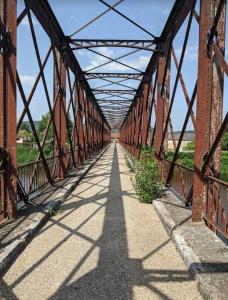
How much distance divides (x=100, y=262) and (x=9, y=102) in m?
3.13

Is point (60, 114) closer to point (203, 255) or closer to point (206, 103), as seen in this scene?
point (206, 103)

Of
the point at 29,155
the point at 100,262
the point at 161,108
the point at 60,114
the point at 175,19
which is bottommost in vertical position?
the point at 29,155

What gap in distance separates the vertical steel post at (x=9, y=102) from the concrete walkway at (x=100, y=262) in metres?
0.79

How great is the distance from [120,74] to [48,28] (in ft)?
23.9

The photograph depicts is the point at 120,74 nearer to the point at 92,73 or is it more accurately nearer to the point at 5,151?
the point at 92,73

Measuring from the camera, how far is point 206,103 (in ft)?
18.7

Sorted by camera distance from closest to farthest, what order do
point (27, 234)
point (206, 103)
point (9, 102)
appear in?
point (27, 234) < point (206, 103) < point (9, 102)

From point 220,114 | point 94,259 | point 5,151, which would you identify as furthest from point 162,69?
point 94,259

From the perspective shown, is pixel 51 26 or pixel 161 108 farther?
pixel 161 108

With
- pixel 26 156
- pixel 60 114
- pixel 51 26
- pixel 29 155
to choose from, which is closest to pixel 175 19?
pixel 51 26

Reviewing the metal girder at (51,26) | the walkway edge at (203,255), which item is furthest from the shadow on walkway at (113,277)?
the metal girder at (51,26)

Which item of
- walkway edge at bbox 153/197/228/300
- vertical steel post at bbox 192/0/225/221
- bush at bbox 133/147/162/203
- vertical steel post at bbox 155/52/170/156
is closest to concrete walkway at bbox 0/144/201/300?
walkway edge at bbox 153/197/228/300

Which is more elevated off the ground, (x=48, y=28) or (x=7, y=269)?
(x=48, y=28)

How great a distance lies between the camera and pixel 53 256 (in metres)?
4.54
